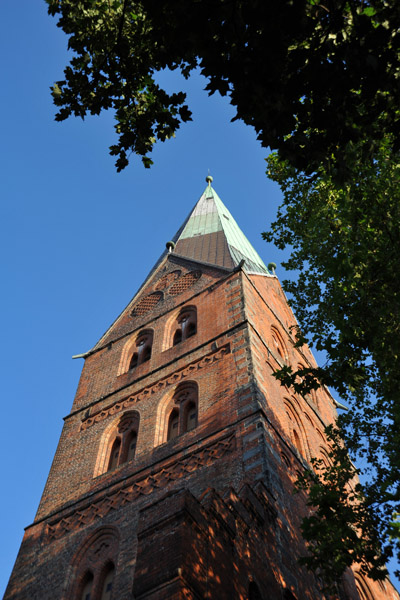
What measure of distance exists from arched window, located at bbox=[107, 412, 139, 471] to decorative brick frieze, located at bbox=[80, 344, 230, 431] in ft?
1.87

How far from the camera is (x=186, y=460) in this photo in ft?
51.8

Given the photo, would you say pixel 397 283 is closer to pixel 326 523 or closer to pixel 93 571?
pixel 326 523

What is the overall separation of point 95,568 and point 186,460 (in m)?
3.10

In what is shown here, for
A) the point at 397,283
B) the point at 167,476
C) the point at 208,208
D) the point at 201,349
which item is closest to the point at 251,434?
the point at 167,476

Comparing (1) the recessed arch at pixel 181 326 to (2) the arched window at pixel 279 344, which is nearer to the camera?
(1) the recessed arch at pixel 181 326

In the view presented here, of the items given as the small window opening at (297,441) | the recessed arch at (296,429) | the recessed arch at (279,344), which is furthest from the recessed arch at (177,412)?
the recessed arch at (279,344)

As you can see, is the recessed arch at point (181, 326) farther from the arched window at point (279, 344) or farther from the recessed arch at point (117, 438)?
the recessed arch at point (117, 438)

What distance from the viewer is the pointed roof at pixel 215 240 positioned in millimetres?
27242

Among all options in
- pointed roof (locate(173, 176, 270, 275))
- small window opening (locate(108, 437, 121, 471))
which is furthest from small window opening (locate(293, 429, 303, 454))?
pointed roof (locate(173, 176, 270, 275))

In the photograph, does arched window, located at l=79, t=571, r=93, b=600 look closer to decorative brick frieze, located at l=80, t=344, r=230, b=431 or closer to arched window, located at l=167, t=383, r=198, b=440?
arched window, located at l=167, t=383, r=198, b=440

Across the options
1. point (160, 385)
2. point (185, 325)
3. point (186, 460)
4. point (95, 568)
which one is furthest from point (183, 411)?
point (185, 325)

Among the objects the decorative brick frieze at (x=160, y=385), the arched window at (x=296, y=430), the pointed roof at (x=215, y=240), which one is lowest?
the arched window at (x=296, y=430)

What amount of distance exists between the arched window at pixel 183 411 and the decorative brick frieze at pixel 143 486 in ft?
4.95

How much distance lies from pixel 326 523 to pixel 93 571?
276 inches
